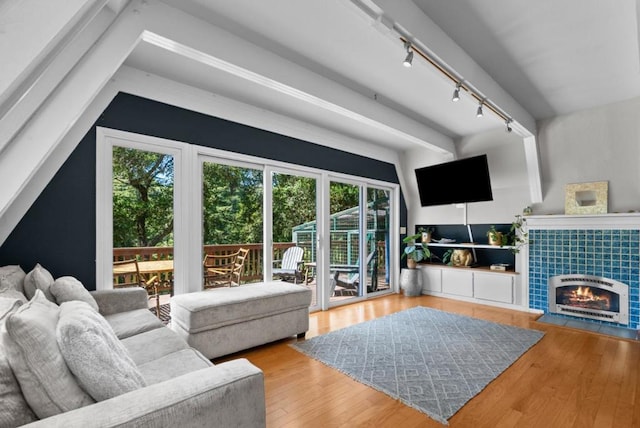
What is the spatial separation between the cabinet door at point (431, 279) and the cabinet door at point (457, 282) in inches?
2.8

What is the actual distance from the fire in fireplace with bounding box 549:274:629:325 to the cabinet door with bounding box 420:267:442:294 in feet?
4.91

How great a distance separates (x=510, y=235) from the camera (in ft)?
15.3

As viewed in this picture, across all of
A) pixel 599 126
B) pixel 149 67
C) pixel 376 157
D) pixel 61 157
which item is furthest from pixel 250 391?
pixel 599 126

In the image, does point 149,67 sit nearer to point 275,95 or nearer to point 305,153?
point 275,95

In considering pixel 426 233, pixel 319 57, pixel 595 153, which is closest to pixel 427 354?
pixel 319 57

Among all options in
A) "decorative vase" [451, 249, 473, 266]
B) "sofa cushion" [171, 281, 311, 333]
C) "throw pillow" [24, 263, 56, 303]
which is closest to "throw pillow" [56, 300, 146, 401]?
"throw pillow" [24, 263, 56, 303]

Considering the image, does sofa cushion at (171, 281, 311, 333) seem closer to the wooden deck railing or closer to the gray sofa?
the wooden deck railing

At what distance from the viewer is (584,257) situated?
3881 millimetres

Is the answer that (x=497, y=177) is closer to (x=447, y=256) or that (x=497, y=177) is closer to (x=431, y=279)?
(x=447, y=256)

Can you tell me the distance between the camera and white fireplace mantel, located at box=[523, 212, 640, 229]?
354 cm

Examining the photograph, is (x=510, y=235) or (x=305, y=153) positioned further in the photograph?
(x=510, y=235)

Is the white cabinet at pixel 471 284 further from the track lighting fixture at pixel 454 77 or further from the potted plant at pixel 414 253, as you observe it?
the track lighting fixture at pixel 454 77

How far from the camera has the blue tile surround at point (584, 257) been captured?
3.56 m

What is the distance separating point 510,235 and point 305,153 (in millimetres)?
3285
